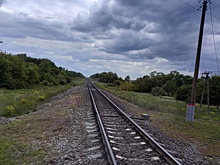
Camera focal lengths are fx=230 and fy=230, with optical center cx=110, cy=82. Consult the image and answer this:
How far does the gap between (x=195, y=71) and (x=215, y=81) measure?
3596 cm

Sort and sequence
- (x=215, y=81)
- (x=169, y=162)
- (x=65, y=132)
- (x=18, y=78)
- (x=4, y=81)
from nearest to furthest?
(x=169, y=162) < (x=65, y=132) < (x=215, y=81) < (x=4, y=81) < (x=18, y=78)

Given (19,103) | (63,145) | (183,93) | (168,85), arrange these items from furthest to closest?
(168,85) < (183,93) < (19,103) < (63,145)

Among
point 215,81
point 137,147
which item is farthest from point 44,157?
point 215,81

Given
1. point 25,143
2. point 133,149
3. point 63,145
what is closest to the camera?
point 133,149

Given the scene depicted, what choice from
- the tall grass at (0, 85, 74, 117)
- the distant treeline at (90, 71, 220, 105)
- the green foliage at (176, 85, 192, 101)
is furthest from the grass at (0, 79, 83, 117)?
the green foliage at (176, 85, 192, 101)

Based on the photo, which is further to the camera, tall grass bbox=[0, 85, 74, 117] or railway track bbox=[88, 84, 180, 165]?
tall grass bbox=[0, 85, 74, 117]

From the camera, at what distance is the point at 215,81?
45.8 meters

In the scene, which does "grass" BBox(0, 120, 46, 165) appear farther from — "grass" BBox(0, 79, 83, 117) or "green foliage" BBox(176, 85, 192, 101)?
"green foliage" BBox(176, 85, 192, 101)

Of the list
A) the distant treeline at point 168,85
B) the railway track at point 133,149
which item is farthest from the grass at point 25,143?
the distant treeline at point 168,85

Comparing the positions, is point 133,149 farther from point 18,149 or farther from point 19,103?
point 19,103

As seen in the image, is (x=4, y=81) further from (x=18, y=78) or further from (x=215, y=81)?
(x=215, y=81)

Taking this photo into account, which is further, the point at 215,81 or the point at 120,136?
the point at 215,81

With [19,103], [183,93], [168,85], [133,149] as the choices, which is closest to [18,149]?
[133,149]

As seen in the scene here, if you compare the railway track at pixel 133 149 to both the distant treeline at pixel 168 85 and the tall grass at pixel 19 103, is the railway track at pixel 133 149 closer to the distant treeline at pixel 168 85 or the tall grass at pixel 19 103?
the tall grass at pixel 19 103
